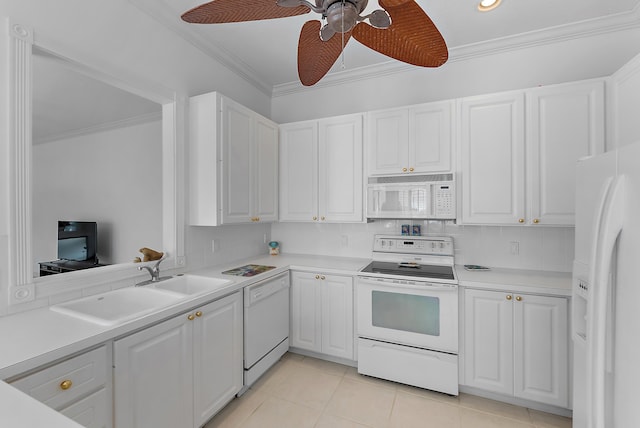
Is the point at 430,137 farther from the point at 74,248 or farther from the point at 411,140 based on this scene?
the point at 74,248

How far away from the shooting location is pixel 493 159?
227 cm

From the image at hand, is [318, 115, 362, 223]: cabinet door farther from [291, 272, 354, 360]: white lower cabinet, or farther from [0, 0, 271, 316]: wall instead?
[0, 0, 271, 316]: wall

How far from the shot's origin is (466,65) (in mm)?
2648

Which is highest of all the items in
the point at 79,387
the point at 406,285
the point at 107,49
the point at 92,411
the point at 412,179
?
the point at 107,49

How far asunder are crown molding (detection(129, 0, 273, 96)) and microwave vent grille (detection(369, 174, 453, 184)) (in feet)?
5.56

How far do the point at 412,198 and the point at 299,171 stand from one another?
1.18 metres

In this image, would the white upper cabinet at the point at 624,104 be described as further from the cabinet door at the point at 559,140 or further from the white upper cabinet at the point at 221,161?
the white upper cabinet at the point at 221,161

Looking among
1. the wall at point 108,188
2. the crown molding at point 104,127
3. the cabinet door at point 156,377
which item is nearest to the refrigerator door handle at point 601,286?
the cabinet door at point 156,377

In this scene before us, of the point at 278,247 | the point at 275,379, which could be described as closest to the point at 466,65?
the point at 278,247

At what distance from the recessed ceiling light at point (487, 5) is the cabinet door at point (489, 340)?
2.06m

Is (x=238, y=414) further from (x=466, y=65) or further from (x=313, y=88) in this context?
(x=466, y=65)

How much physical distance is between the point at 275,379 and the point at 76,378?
5.07ft

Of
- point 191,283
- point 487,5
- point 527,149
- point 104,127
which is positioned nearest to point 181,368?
point 191,283

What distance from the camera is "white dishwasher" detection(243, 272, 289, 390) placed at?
6.99 feet
